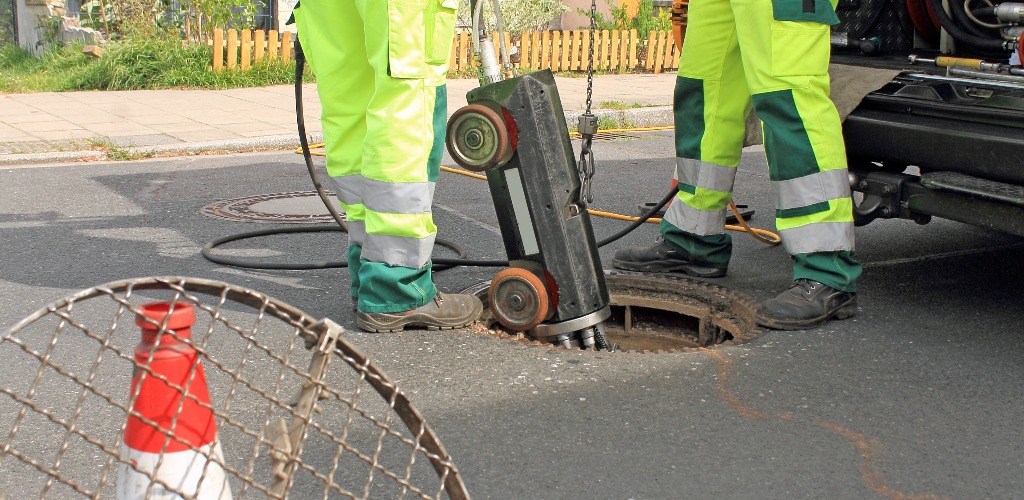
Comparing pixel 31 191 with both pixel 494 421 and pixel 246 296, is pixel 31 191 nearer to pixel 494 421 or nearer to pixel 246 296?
pixel 494 421

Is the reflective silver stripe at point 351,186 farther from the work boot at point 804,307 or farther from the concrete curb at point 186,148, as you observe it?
the concrete curb at point 186,148

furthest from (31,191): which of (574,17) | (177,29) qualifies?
(574,17)

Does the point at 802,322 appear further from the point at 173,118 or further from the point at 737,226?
the point at 173,118

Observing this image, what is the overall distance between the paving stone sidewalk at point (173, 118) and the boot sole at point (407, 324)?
432cm

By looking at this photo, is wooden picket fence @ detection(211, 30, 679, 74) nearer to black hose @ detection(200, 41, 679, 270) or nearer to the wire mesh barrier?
black hose @ detection(200, 41, 679, 270)

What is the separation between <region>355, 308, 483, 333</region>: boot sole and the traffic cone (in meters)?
1.94

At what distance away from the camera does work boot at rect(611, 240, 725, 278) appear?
435cm

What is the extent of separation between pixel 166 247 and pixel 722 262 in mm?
2402

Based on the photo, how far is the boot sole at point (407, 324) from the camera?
3.55 meters

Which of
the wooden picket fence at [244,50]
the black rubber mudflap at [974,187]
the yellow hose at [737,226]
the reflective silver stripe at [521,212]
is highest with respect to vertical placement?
the wooden picket fence at [244,50]

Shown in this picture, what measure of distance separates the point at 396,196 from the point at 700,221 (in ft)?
4.68

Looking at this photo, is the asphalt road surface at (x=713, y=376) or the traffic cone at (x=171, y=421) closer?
the traffic cone at (x=171, y=421)

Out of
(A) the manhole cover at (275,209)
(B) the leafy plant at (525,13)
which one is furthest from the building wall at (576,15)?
(A) the manhole cover at (275,209)

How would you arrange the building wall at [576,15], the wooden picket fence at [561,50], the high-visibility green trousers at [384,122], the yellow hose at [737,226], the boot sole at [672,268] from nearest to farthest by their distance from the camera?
the high-visibility green trousers at [384,122] < the boot sole at [672,268] < the yellow hose at [737,226] < the wooden picket fence at [561,50] < the building wall at [576,15]
